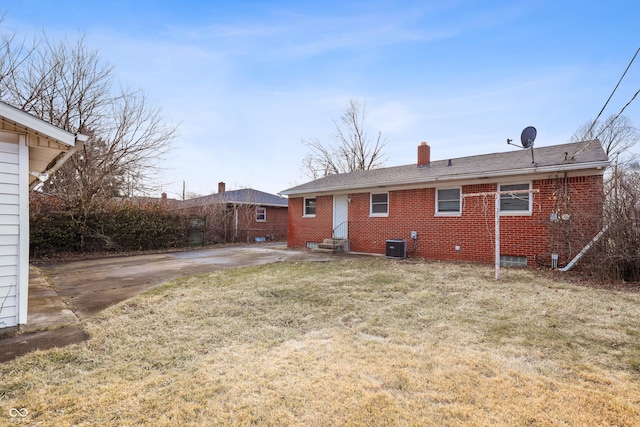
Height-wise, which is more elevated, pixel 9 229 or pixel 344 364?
pixel 9 229

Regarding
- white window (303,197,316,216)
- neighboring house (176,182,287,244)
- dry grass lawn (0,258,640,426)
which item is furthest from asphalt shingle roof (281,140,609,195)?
neighboring house (176,182,287,244)

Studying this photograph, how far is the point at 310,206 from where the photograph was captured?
1487cm

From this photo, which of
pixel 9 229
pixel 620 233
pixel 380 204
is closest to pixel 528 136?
pixel 620 233

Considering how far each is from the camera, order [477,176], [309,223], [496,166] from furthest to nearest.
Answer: [309,223] < [496,166] < [477,176]

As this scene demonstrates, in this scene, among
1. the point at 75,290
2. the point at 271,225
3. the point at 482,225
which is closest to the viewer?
the point at 75,290

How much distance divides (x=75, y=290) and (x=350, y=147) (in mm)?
24005

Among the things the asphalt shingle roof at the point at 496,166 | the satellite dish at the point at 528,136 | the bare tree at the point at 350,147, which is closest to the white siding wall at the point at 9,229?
the asphalt shingle roof at the point at 496,166

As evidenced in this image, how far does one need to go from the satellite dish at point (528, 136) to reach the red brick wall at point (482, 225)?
1567 millimetres

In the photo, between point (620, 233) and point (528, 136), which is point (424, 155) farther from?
point (620, 233)

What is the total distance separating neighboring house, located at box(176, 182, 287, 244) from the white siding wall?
42.0 ft

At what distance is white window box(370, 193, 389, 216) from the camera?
39.5 ft

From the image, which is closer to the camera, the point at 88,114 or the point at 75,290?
the point at 75,290

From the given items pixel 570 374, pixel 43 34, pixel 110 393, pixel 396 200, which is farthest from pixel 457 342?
pixel 43 34

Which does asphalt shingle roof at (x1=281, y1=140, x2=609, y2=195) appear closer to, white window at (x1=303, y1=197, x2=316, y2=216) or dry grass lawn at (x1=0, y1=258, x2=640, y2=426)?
white window at (x1=303, y1=197, x2=316, y2=216)
